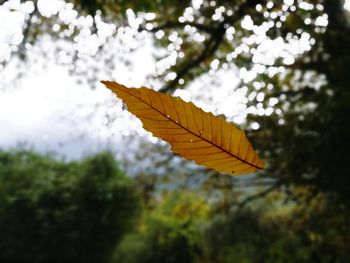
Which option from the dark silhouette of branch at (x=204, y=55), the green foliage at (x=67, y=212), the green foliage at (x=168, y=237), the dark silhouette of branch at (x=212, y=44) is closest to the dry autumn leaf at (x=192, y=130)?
the dark silhouette of branch at (x=212, y=44)

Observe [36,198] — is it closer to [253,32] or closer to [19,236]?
[19,236]

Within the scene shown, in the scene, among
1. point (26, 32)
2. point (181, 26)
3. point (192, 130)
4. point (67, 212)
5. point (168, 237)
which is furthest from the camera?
point (168, 237)

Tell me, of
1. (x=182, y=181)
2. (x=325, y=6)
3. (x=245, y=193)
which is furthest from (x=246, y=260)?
(x=325, y=6)

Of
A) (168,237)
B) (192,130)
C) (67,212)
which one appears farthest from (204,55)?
(67,212)

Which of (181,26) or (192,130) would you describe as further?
(181,26)

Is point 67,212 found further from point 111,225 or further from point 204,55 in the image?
point 204,55
